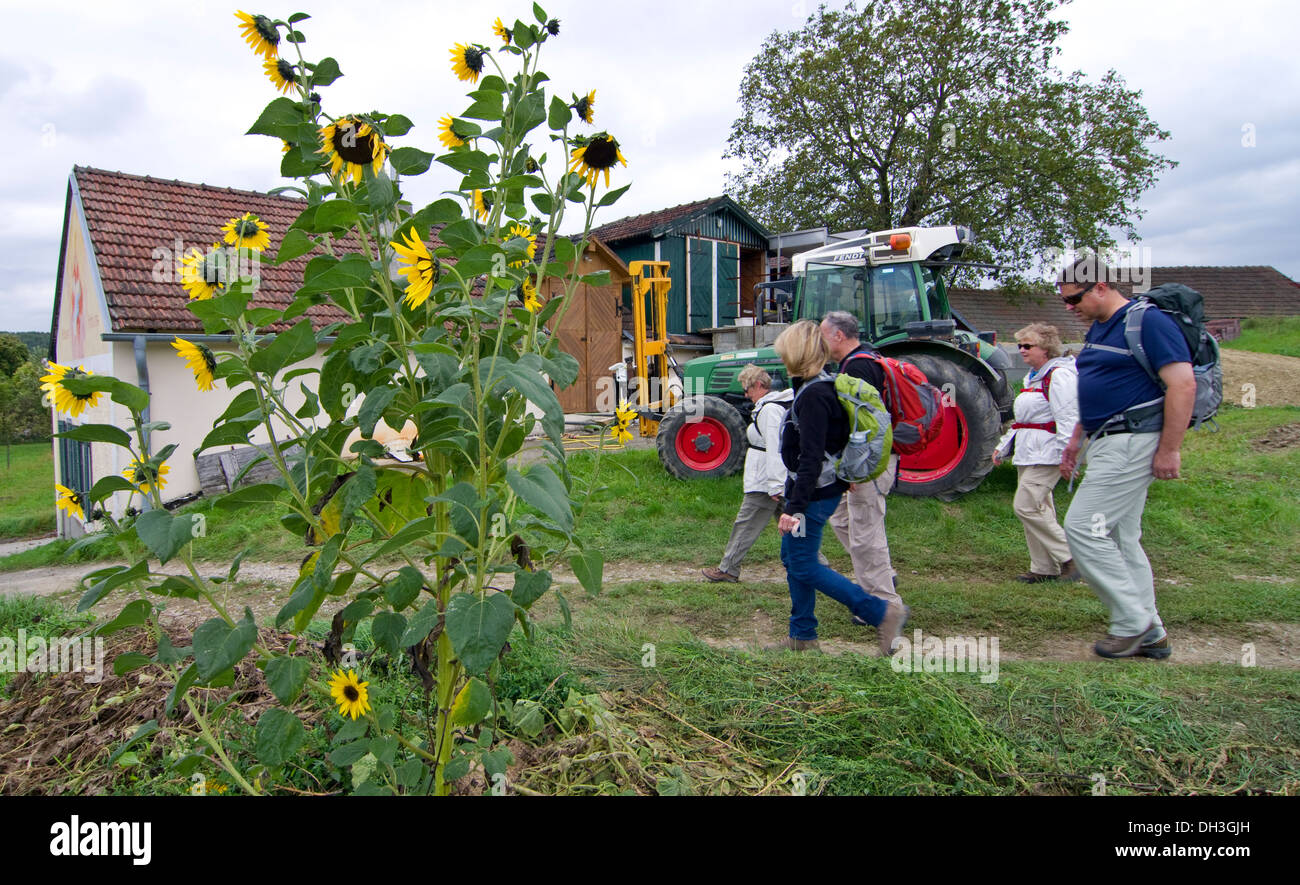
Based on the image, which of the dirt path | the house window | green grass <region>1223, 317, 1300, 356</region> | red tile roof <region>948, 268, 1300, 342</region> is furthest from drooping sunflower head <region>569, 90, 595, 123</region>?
red tile roof <region>948, 268, 1300, 342</region>

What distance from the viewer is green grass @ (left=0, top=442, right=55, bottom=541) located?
12.9 metres

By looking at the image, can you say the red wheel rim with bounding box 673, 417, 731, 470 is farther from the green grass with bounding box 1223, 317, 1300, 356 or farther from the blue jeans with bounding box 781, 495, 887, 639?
the green grass with bounding box 1223, 317, 1300, 356

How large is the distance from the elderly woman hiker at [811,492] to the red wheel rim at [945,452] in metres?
3.66

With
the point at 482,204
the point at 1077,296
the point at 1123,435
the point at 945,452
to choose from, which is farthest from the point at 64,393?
the point at 945,452

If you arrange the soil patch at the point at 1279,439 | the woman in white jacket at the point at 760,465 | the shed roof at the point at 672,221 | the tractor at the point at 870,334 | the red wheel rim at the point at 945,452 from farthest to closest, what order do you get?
1. the shed roof at the point at 672,221
2. the soil patch at the point at 1279,439
3. the tractor at the point at 870,334
4. the red wheel rim at the point at 945,452
5. the woman in white jacket at the point at 760,465

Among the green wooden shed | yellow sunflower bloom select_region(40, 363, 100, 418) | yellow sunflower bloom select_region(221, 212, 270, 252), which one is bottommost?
yellow sunflower bloom select_region(40, 363, 100, 418)

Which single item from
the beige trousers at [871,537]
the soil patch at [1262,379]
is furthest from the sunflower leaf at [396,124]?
the soil patch at [1262,379]

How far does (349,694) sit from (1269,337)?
27.8 meters

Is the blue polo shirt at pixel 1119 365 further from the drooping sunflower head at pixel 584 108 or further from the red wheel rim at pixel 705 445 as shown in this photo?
the red wheel rim at pixel 705 445

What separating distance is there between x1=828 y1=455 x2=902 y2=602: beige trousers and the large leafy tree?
15.9 m

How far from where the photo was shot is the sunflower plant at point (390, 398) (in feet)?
4.51

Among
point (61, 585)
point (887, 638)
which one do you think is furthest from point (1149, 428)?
point (61, 585)

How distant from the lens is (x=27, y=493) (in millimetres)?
18141
